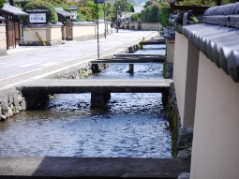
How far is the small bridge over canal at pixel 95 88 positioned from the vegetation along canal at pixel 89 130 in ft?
2.15

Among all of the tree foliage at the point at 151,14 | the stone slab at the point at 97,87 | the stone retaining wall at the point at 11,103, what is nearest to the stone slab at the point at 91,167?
the stone retaining wall at the point at 11,103

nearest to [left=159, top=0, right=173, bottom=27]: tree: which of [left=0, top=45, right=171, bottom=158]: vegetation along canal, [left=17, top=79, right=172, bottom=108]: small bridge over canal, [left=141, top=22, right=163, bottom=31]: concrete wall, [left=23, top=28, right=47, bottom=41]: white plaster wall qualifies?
[left=17, top=79, right=172, bottom=108]: small bridge over canal

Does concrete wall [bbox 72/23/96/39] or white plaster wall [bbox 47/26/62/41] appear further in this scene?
concrete wall [bbox 72/23/96/39]

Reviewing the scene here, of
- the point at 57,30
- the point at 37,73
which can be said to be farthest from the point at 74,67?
the point at 57,30

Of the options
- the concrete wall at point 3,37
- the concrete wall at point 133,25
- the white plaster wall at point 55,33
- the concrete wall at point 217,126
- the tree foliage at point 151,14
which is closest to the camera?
the concrete wall at point 217,126

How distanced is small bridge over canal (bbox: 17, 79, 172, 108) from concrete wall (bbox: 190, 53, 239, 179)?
1021 centimetres

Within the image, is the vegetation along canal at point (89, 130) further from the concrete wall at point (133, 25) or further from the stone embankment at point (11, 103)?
the concrete wall at point (133, 25)

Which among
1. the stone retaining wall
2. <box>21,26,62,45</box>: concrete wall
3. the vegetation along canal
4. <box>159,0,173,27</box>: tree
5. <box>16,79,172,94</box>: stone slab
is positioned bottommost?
the vegetation along canal

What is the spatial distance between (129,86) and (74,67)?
7.57m

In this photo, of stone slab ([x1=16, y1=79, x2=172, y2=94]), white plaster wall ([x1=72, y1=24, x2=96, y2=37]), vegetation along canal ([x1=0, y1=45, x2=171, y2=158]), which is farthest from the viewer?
white plaster wall ([x1=72, y1=24, x2=96, y2=37])

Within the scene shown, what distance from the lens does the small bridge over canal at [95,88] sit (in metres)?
15.5

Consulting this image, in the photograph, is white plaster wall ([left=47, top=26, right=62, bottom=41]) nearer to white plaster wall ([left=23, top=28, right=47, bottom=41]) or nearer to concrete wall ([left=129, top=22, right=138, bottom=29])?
white plaster wall ([left=23, top=28, right=47, bottom=41])

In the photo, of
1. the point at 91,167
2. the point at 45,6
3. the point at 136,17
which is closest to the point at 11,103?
the point at 91,167

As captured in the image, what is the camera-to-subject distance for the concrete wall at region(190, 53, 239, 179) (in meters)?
3.09
